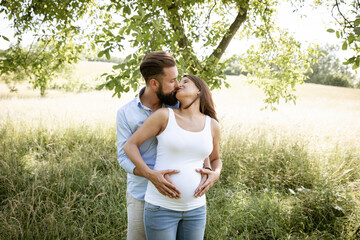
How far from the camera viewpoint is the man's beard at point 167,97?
7.11 ft

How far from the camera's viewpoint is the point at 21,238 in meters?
2.93

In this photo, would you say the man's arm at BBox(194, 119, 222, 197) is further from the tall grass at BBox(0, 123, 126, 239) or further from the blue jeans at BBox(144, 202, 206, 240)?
the tall grass at BBox(0, 123, 126, 239)

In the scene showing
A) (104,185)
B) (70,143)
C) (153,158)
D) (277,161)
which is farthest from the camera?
(70,143)

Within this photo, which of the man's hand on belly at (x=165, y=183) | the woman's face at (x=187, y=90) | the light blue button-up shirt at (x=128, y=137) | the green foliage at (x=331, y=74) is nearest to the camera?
the man's hand on belly at (x=165, y=183)

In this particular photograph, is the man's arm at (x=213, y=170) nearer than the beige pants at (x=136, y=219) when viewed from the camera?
Yes

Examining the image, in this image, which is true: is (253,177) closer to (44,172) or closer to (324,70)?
(44,172)

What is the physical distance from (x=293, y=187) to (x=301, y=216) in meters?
1.37

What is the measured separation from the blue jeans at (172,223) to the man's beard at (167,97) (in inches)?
33.6

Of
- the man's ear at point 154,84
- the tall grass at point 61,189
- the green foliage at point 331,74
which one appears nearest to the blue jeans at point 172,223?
the man's ear at point 154,84

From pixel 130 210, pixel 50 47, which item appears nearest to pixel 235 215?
pixel 130 210

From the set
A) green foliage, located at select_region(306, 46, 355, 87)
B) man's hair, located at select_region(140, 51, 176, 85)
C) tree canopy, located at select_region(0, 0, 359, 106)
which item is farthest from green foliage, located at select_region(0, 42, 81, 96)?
green foliage, located at select_region(306, 46, 355, 87)

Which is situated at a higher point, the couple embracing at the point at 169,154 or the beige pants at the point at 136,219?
the couple embracing at the point at 169,154

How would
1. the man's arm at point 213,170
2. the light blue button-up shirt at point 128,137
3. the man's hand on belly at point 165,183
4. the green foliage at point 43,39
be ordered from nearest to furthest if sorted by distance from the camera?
the man's hand on belly at point 165,183 → the man's arm at point 213,170 → the light blue button-up shirt at point 128,137 → the green foliage at point 43,39

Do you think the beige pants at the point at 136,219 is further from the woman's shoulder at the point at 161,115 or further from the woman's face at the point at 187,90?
the woman's face at the point at 187,90
